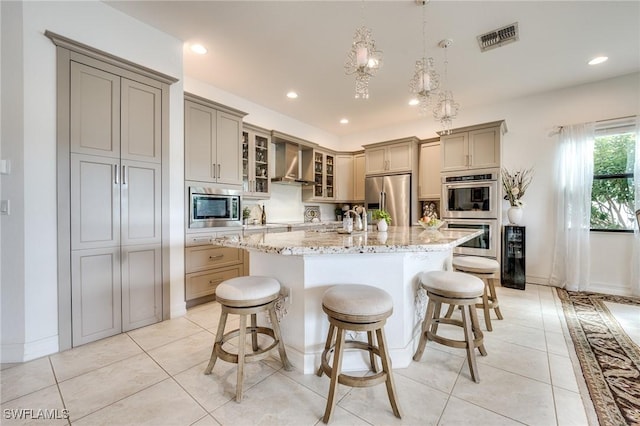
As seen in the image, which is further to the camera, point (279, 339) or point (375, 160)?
point (375, 160)

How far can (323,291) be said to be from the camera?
1.82 metres

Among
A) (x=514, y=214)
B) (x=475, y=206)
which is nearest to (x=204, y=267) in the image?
(x=475, y=206)

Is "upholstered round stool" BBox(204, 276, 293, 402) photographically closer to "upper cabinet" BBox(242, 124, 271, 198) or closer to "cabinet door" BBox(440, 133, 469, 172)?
"upper cabinet" BBox(242, 124, 271, 198)

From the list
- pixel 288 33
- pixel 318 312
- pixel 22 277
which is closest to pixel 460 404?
pixel 318 312

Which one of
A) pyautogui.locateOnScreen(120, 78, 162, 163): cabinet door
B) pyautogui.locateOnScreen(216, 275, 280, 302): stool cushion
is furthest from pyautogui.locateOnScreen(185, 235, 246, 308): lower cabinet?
pyautogui.locateOnScreen(216, 275, 280, 302): stool cushion

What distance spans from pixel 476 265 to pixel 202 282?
3025mm

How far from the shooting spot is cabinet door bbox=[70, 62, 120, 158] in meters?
2.16

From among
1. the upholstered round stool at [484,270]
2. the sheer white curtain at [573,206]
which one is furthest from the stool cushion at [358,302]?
the sheer white curtain at [573,206]

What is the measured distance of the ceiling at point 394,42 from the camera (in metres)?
2.36

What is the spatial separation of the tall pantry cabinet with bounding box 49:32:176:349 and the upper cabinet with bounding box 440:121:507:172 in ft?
13.5

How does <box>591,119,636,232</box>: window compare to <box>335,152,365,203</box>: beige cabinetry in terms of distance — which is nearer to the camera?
<box>591,119,636,232</box>: window

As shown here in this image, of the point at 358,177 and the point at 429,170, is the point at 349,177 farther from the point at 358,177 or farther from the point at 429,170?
the point at 429,170

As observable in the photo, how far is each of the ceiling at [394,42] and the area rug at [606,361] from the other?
9.66 ft

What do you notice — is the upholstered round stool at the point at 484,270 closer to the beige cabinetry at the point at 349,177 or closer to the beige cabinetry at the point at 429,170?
the beige cabinetry at the point at 429,170
